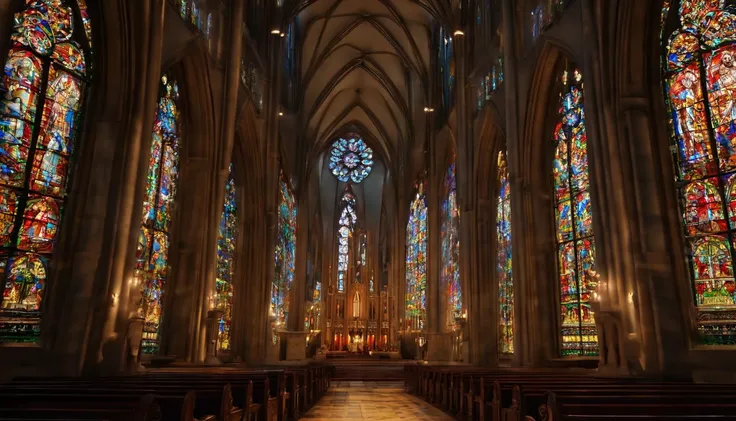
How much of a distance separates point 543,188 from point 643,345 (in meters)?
6.83

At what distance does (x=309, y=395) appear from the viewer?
1078 centimetres

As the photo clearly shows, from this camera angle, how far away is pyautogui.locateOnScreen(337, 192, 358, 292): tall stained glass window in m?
43.3

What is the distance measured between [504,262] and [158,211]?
451 inches

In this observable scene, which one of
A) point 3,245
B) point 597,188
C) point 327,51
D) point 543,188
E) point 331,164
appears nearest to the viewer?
point 3,245

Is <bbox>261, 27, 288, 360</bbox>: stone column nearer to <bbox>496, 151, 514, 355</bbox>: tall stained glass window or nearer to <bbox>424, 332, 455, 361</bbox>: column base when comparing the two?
<bbox>424, 332, 455, 361</bbox>: column base

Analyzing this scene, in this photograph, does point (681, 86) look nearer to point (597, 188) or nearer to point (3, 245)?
point (597, 188)

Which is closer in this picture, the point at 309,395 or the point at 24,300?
the point at 24,300

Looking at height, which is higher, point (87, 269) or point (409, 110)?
point (409, 110)

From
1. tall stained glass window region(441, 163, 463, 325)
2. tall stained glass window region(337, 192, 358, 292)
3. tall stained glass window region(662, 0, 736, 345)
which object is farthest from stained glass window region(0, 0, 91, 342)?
tall stained glass window region(337, 192, 358, 292)

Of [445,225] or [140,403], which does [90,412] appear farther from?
[445,225]

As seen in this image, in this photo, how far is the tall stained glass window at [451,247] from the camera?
24.3 m

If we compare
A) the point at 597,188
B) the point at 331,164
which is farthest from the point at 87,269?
the point at 331,164

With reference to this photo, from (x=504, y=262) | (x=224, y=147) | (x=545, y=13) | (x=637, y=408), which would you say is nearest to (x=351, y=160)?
(x=504, y=262)

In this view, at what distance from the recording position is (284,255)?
29.2 meters
